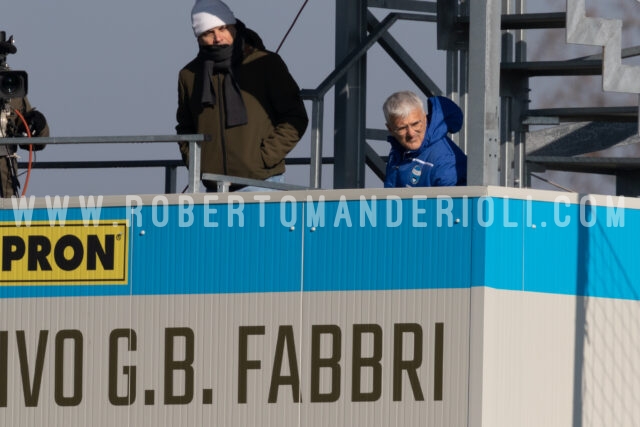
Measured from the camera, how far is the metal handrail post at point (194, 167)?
12.4m

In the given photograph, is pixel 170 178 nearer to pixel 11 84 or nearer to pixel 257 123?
pixel 11 84

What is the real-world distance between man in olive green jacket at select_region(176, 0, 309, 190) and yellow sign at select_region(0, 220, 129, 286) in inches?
30.3

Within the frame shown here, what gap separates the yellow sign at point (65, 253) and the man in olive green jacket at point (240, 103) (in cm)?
77

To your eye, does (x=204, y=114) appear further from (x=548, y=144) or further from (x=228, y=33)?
(x=548, y=144)

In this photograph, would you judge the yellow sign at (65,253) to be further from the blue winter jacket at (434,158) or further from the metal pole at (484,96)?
the metal pole at (484,96)

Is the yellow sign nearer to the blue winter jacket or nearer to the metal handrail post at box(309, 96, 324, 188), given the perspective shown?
the blue winter jacket

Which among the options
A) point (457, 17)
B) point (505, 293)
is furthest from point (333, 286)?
point (457, 17)

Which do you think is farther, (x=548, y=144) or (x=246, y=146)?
(x=548, y=144)

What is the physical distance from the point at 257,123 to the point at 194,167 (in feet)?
1.97

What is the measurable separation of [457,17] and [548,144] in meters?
1.19

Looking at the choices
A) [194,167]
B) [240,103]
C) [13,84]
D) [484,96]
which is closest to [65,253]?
[194,167]

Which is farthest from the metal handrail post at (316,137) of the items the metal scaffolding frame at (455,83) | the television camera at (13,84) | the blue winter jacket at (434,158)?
the blue winter jacket at (434,158)

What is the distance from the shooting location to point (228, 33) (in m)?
12.8

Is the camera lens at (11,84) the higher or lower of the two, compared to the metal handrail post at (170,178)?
higher
